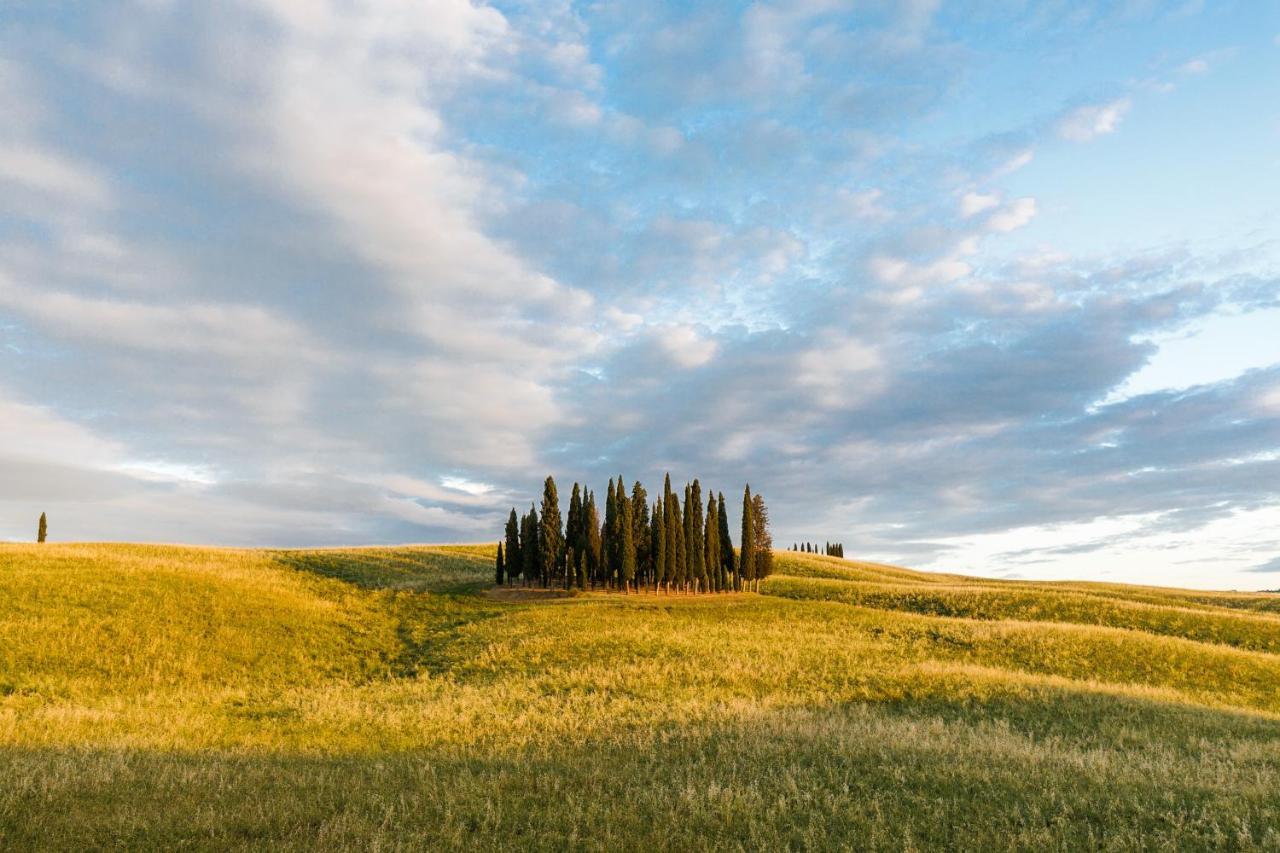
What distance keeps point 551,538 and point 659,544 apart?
10210mm

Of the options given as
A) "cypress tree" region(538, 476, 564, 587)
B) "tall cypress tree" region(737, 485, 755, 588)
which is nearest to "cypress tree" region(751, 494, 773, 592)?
"tall cypress tree" region(737, 485, 755, 588)

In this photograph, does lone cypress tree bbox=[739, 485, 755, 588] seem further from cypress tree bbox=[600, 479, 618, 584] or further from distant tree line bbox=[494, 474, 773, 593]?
cypress tree bbox=[600, 479, 618, 584]

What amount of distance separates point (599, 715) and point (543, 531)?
47512 millimetres

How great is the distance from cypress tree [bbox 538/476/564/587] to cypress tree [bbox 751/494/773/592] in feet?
63.2

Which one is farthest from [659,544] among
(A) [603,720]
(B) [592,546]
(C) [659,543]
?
(A) [603,720]

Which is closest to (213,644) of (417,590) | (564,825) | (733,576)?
(417,590)

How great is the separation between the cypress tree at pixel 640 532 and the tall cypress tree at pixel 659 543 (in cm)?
97

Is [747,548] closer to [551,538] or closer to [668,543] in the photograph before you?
[668,543]

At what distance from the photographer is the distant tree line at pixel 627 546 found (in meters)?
66.4

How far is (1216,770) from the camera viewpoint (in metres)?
13.7

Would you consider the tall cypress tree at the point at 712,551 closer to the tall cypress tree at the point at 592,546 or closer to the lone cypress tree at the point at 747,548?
the lone cypress tree at the point at 747,548

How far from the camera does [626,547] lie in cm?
6481

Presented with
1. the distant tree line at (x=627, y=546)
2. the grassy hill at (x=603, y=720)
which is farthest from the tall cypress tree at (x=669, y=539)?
the grassy hill at (x=603, y=720)

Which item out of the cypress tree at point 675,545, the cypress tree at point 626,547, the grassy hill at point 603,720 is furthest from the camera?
the cypress tree at point 675,545
